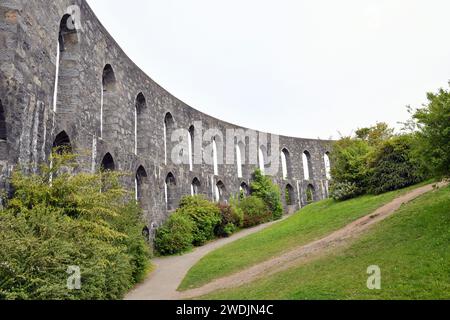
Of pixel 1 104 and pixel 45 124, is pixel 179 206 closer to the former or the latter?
pixel 45 124

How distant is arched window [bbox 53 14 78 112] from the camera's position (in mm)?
9482

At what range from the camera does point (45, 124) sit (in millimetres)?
7457

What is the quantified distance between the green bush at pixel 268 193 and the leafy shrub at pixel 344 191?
310 inches

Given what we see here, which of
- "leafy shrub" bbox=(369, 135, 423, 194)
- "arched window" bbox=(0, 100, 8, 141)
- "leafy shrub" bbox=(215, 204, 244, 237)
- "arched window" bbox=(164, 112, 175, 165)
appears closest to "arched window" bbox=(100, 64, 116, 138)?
"arched window" bbox=(164, 112, 175, 165)

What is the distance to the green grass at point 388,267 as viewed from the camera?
4.90 m

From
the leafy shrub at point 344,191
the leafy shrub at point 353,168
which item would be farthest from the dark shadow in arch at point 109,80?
the leafy shrub at point 344,191

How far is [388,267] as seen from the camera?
567 cm

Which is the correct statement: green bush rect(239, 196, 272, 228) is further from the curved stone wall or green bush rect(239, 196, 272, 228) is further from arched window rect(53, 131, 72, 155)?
arched window rect(53, 131, 72, 155)

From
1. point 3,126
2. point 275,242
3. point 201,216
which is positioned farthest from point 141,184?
point 3,126

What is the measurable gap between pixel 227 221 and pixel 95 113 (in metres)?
9.08

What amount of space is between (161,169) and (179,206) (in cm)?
220

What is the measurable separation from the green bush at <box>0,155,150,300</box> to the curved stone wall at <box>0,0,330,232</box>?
73 centimetres

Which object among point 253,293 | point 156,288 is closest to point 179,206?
point 156,288

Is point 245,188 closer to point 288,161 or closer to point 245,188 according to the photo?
point 245,188
